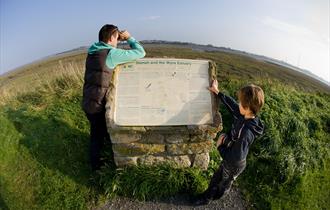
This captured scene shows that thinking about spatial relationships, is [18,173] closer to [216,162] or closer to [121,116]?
[121,116]

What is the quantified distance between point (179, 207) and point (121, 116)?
179cm

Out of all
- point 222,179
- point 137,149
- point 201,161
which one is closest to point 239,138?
point 222,179

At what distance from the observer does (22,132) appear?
6.72m

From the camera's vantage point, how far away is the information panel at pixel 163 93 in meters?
5.05

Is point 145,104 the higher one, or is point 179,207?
point 145,104

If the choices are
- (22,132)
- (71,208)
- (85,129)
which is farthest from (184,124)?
(22,132)

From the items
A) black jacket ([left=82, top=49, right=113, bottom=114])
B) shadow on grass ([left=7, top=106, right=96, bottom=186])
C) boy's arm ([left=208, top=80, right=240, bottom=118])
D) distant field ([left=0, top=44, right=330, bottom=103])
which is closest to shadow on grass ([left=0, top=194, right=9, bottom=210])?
shadow on grass ([left=7, top=106, right=96, bottom=186])

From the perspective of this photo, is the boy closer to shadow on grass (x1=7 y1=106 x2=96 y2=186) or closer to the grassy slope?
the grassy slope

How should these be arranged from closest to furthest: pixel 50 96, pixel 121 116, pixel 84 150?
pixel 121 116 < pixel 84 150 < pixel 50 96

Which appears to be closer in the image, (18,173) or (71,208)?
(71,208)

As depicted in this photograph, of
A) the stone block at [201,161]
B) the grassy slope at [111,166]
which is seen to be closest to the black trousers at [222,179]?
the grassy slope at [111,166]

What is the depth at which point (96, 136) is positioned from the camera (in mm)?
5547

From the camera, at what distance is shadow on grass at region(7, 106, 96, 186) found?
19.4ft

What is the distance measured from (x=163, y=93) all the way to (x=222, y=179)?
1.66m
